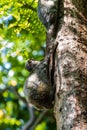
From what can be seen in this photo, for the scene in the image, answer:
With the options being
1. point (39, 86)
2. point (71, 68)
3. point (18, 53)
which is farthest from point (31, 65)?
point (18, 53)

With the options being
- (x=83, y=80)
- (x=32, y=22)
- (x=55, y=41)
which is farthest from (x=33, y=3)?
(x=83, y=80)

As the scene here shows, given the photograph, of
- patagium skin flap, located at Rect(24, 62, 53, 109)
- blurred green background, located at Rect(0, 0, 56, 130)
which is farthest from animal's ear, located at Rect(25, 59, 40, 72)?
blurred green background, located at Rect(0, 0, 56, 130)

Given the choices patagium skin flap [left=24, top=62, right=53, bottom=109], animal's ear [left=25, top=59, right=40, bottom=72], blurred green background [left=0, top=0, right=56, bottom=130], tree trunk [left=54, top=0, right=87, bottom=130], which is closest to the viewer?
tree trunk [left=54, top=0, right=87, bottom=130]

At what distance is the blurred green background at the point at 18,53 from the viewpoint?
15.5 feet

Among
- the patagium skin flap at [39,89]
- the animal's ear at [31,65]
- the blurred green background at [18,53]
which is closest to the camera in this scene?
the patagium skin flap at [39,89]

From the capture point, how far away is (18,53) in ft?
17.4

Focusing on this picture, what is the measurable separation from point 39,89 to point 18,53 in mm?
2546

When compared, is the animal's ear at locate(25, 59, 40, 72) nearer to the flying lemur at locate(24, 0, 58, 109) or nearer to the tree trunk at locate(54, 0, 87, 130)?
the flying lemur at locate(24, 0, 58, 109)

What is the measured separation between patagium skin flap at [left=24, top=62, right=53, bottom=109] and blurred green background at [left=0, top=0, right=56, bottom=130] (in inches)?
72.0

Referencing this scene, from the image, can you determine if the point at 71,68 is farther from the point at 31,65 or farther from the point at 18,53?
the point at 18,53

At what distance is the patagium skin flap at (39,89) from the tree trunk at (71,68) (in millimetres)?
105

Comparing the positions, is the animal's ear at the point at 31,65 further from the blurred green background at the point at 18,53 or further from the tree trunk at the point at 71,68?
the blurred green background at the point at 18,53

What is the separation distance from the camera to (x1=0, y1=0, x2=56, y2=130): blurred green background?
4.71 meters

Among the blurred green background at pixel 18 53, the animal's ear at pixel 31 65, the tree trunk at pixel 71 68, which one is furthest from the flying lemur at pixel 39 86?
the blurred green background at pixel 18 53
